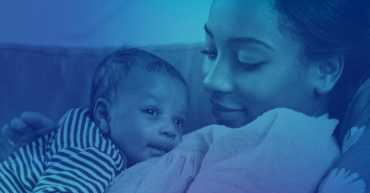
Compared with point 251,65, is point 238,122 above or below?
below

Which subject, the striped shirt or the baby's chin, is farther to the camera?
the baby's chin

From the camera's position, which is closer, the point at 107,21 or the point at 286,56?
the point at 286,56

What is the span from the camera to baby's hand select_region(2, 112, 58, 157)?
783 mm

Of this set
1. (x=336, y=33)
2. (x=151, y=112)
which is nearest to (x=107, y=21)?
(x=151, y=112)

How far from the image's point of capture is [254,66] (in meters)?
0.74

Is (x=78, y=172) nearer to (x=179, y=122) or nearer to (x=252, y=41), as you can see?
(x=179, y=122)

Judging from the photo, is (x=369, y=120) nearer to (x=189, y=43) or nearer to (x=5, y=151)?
(x=189, y=43)

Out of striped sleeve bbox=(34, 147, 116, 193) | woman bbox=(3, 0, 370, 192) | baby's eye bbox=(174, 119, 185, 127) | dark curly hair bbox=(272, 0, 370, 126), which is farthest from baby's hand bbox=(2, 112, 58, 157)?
dark curly hair bbox=(272, 0, 370, 126)

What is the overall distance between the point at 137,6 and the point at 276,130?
406 mm

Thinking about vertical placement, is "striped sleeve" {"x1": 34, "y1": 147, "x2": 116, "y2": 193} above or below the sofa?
below

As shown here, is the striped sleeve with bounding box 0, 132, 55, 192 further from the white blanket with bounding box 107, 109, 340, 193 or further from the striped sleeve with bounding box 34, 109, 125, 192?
the white blanket with bounding box 107, 109, 340, 193

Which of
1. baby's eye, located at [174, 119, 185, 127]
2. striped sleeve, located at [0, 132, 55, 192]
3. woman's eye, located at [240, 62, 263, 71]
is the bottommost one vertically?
striped sleeve, located at [0, 132, 55, 192]

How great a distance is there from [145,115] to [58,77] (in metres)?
0.25

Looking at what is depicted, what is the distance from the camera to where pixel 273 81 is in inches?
29.1
